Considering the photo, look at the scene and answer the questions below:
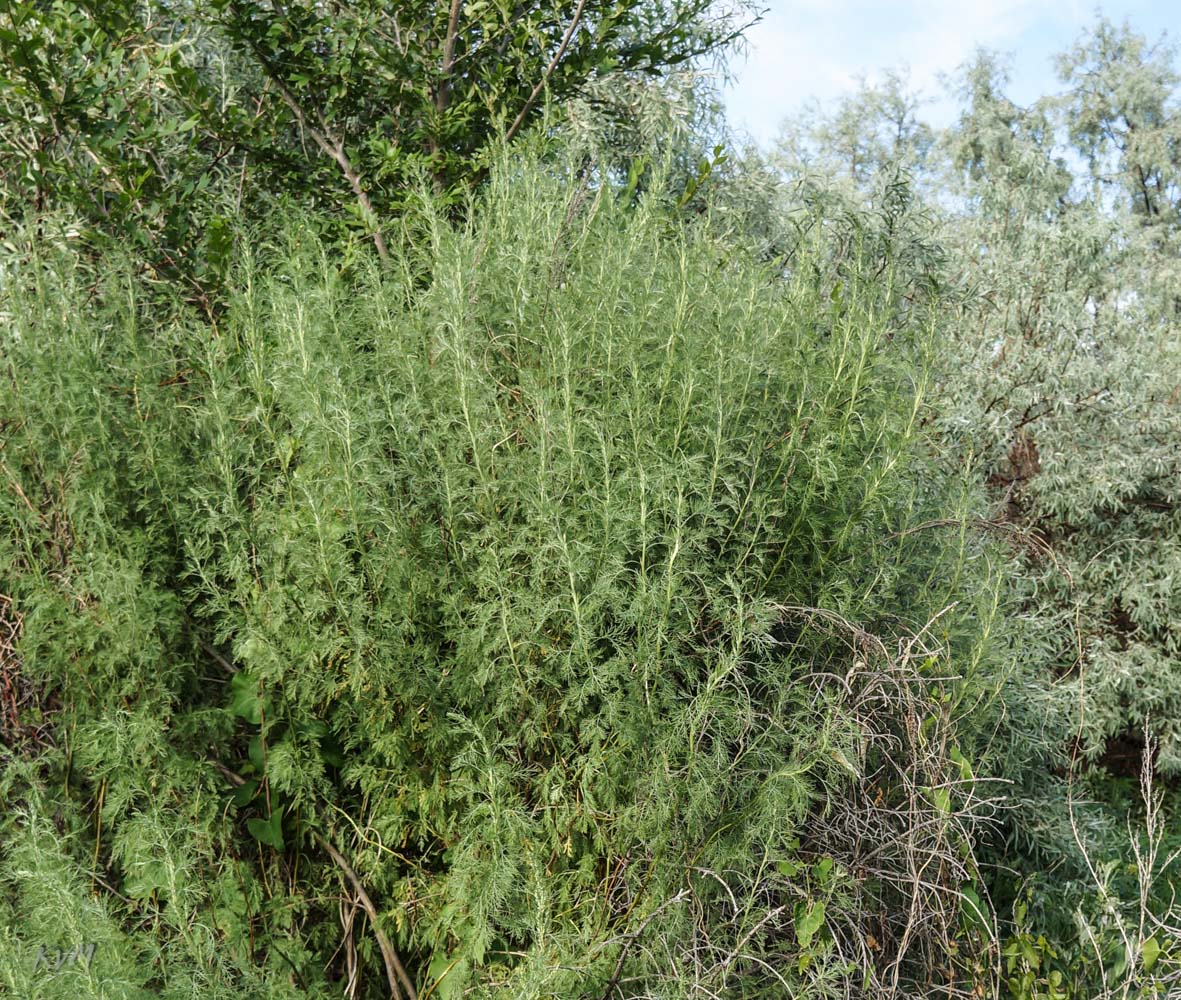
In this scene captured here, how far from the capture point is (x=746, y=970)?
9.18 ft

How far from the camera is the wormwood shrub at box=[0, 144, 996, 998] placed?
2.74m

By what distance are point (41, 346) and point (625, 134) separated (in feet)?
13.8

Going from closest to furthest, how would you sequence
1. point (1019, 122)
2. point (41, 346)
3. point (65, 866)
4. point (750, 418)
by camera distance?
1. point (65, 866)
2. point (750, 418)
3. point (41, 346)
4. point (1019, 122)

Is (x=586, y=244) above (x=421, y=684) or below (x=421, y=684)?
above

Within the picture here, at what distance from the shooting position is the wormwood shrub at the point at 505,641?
2736mm

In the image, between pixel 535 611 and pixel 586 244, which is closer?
pixel 535 611

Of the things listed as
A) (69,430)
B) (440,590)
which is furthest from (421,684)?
(69,430)

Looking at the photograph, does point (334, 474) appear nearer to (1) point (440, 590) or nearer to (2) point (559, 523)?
(1) point (440, 590)

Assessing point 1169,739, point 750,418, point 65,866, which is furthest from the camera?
point 1169,739

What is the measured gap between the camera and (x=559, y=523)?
2.82m

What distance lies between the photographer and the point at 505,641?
2.76 meters

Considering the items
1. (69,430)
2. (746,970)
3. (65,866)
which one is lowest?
(746,970)

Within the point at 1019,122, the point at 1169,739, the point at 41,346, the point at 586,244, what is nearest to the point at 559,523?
the point at 586,244

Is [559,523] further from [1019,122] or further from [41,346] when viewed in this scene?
[1019,122]
